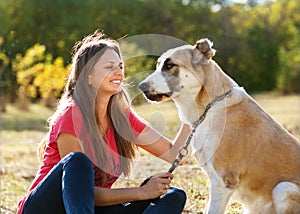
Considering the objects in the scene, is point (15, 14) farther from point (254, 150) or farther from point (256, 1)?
point (254, 150)

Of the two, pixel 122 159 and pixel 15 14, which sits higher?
pixel 15 14

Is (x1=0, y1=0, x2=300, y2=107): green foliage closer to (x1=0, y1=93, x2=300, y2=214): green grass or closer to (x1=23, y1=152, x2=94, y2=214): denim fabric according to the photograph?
(x1=0, y1=93, x2=300, y2=214): green grass

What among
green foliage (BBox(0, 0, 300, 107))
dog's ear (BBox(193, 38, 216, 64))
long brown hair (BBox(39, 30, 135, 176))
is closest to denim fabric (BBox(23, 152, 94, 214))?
long brown hair (BBox(39, 30, 135, 176))

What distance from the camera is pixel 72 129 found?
10.9ft

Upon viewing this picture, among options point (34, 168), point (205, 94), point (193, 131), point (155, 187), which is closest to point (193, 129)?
point (193, 131)

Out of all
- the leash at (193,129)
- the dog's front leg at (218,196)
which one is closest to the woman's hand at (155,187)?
the leash at (193,129)

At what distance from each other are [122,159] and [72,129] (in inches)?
20.9

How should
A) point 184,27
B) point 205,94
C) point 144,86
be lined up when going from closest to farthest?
point 144,86, point 205,94, point 184,27

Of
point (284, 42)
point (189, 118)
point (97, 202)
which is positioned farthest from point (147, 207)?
point (284, 42)

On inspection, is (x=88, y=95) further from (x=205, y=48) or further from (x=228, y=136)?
(x=228, y=136)

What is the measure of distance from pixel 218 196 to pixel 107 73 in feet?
3.28

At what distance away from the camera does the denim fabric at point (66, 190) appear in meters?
3.09

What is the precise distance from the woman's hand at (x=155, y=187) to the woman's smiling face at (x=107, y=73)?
23.8 inches

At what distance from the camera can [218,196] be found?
345cm
